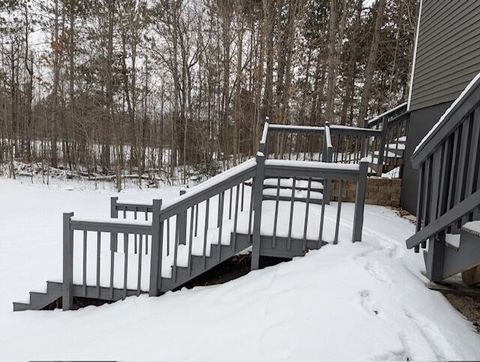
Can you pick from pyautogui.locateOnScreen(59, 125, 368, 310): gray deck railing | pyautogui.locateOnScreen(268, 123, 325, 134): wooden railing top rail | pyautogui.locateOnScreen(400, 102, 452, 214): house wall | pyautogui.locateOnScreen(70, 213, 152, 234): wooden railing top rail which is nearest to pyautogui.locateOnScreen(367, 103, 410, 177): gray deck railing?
pyautogui.locateOnScreen(400, 102, 452, 214): house wall

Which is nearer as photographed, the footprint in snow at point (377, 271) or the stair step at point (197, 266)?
the footprint in snow at point (377, 271)

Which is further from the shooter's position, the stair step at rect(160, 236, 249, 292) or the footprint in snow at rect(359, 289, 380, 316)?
the stair step at rect(160, 236, 249, 292)

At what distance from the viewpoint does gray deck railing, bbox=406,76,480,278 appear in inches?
84.3

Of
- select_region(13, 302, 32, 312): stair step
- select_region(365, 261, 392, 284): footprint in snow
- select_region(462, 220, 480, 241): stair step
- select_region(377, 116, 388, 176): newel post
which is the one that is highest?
select_region(377, 116, 388, 176): newel post

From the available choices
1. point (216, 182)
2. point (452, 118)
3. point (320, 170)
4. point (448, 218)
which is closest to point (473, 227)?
point (448, 218)

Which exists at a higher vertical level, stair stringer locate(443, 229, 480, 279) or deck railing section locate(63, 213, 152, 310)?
stair stringer locate(443, 229, 480, 279)

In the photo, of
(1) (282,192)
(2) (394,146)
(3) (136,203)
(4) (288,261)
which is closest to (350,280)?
(4) (288,261)

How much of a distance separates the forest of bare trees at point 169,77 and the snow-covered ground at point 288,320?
8.66 m

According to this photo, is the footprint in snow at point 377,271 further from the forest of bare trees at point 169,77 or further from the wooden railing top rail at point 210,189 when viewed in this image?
the forest of bare trees at point 169,77

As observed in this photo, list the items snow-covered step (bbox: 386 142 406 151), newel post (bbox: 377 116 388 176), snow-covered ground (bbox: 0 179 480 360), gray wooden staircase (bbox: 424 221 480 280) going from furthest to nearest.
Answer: snow-covered step (bbox: 386 142 406 151)
newel post (bbox: 377 116 388 176)
gray wooden staircase (bbox: 424 221 480 280)
snow-covered ground (bbox: 0 179 480 360)

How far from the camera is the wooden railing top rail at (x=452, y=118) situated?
210 centimetres

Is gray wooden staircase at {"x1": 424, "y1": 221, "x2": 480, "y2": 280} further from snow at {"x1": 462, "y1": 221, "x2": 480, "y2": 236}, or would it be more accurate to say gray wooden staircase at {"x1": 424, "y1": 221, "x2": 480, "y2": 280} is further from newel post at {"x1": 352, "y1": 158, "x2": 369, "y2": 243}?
newel post at {"x1": 352, "y1": 158, "x2": 369, "y2": 243}

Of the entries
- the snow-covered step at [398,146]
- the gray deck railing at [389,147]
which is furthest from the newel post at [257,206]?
the snow-covered step at [398,146]

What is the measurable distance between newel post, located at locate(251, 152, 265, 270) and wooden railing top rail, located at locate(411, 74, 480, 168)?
4.62ft
